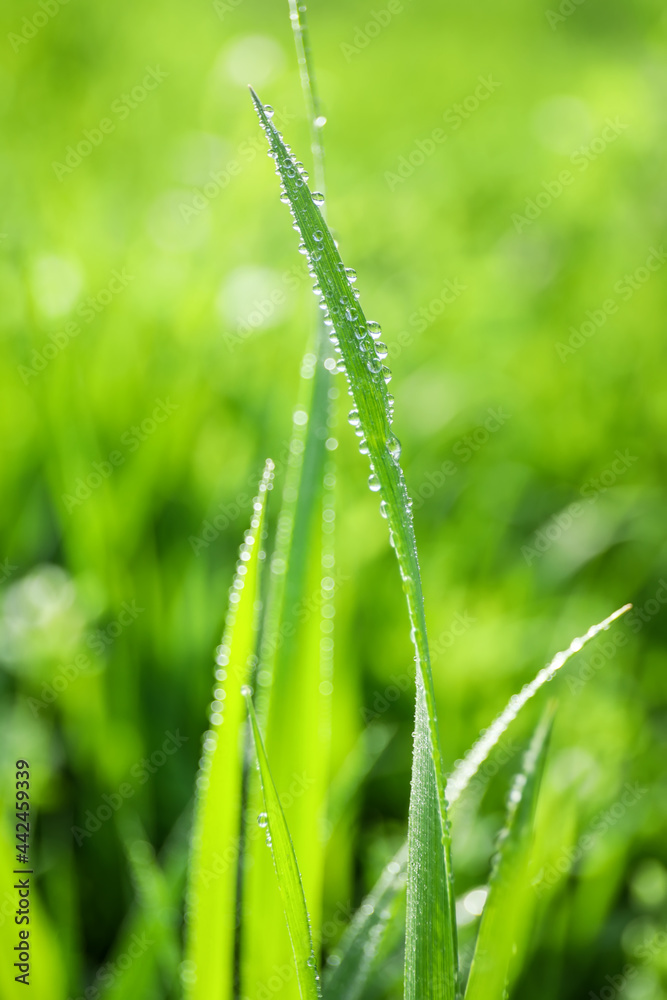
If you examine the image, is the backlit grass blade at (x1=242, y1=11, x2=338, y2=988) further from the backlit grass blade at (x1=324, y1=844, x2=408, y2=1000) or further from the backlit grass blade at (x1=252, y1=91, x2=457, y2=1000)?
the backlit grass blade at (x1=252, y1=91, x2=457, y2=1000)

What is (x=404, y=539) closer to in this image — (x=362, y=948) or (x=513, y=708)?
(x=513, y=708)

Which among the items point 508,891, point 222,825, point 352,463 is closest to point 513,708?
point 508,891

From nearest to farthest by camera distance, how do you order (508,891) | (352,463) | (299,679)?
(508,891) → (299,679) → (352,463)

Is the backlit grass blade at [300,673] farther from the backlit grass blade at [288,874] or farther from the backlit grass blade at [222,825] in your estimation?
the backlit grass blade at [288,874]

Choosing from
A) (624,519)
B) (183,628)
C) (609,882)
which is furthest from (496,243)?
(609,882)

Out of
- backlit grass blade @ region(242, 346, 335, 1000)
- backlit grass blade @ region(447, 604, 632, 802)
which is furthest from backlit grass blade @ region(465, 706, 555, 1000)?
backlit grass blade @ region(242, 346, 335, 1000)

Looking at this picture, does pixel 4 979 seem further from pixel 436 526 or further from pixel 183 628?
pixel 436 526
